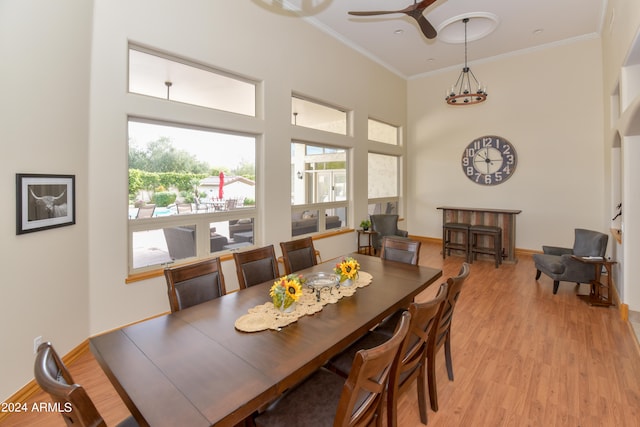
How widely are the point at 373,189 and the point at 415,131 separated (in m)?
2.08

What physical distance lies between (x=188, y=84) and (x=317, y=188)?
269 centimetres

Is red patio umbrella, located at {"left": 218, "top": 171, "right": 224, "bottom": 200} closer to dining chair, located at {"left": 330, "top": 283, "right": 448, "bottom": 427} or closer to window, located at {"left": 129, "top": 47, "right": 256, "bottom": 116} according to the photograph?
window, located at {"left": 129, "top": 47, "right": 256, "bottom": 116}

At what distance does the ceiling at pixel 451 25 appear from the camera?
4.58 m

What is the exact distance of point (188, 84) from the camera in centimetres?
360

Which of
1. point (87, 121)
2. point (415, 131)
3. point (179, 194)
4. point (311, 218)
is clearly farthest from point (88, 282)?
point (415, 131)

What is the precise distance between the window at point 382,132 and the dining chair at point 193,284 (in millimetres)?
5100

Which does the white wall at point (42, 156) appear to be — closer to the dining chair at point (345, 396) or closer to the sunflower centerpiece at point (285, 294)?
the sunflower centerpiece at point (285, 294)

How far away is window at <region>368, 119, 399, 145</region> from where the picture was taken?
664 cm

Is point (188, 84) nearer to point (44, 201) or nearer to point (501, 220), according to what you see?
point (44, 201)

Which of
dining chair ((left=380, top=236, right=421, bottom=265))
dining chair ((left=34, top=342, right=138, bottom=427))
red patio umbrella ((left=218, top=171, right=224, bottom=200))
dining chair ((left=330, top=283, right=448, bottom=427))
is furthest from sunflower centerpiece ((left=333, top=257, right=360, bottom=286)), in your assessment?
red patio umbrella ((left=218, top=171, right=224, bottom=200))

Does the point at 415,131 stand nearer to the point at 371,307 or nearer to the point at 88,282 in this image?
the point at 371,307

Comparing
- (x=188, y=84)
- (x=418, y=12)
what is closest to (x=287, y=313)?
(x=188, y=84)

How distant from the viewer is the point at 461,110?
6910mm

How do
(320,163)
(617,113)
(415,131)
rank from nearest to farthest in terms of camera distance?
(617,113) < (320,163) < (415,131)
